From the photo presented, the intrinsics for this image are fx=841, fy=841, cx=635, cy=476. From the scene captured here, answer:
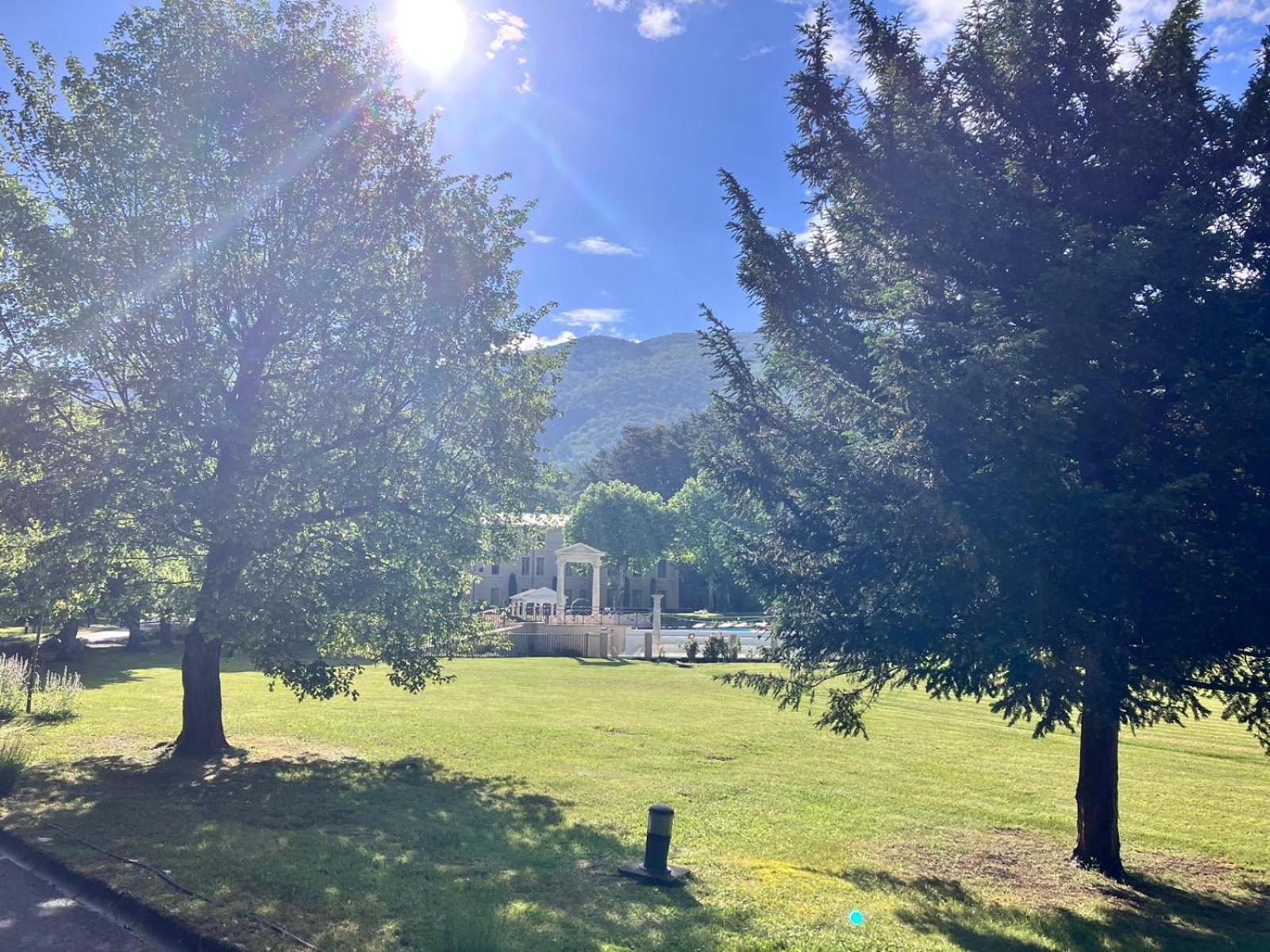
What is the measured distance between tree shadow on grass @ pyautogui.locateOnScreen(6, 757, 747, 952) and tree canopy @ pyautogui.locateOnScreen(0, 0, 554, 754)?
1.69 m

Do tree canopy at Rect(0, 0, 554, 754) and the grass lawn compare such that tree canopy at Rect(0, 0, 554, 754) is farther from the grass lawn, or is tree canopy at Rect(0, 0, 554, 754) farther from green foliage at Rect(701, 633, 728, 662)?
green foliage at Rect(701, 633, 728, 662)

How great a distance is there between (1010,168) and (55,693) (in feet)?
57.7

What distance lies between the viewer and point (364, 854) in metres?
7.41

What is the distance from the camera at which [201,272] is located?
10.5 m

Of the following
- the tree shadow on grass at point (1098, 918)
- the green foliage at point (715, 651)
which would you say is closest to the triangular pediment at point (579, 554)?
the green foliage at point (715, 651)

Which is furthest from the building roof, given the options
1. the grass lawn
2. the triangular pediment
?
the grass lawn

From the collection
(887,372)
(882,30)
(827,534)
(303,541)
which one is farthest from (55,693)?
(882,30)

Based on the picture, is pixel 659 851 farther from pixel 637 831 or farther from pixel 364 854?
pixel 364 854

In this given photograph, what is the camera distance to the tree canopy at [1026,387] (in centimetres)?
622

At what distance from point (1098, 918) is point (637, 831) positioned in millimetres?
4252

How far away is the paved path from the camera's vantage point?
5.26m

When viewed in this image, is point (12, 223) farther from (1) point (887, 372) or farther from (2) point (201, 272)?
(1) point (887, 372)

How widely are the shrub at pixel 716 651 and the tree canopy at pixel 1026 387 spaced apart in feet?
79.7

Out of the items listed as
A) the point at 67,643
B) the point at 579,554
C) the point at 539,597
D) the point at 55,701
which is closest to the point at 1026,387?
the point at 55,701
